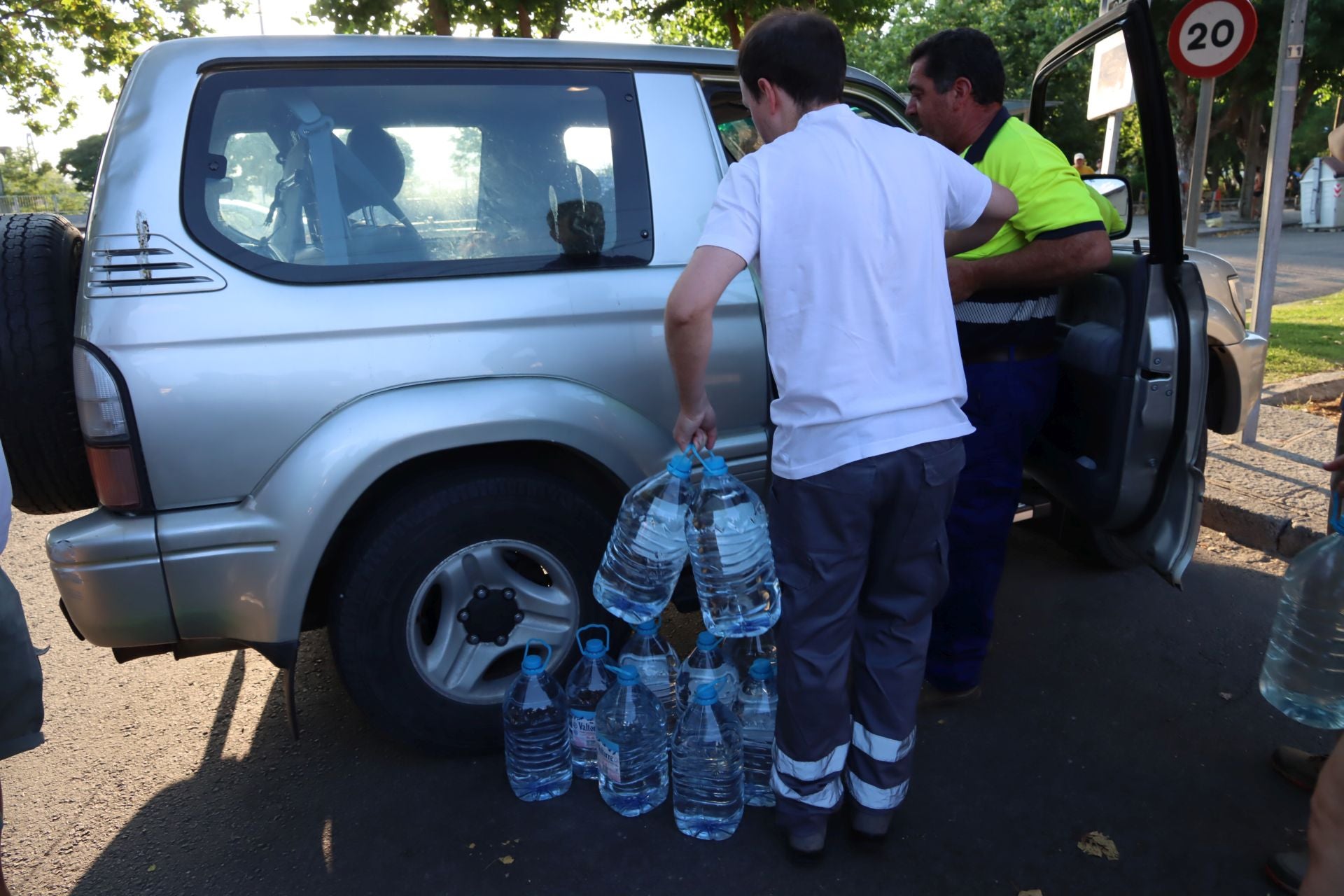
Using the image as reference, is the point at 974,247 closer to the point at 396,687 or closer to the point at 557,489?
the point at 557,489

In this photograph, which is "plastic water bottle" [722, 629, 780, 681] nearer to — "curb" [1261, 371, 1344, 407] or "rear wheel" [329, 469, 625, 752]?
"rear wheel" [329, 469, 625, 752]

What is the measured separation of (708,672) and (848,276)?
1237 mm

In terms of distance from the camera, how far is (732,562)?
262cm

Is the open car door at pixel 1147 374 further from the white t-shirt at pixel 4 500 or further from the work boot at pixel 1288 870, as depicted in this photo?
the white t-shirt at pixel 4 500

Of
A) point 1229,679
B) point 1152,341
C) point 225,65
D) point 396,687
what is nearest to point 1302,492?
point 1229,679

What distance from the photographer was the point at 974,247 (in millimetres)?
2586

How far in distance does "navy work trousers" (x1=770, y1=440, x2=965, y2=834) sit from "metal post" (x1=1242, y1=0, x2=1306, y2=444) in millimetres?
3737

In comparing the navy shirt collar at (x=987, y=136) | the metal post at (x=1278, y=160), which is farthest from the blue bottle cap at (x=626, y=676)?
the metal post at (x=1278, y=160)

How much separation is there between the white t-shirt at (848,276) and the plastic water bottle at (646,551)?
1.22 feet

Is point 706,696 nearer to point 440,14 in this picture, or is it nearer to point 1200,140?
point 1200,140

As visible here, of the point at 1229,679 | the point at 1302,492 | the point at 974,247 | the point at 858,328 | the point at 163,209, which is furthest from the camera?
the point at 1302,492

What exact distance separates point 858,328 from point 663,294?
2.60 ft

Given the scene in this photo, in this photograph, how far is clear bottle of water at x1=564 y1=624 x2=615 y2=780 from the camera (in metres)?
2.80

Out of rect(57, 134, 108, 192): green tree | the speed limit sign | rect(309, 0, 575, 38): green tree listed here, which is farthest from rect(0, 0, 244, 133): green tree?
rect(57, 134, 108, 192): green tree
